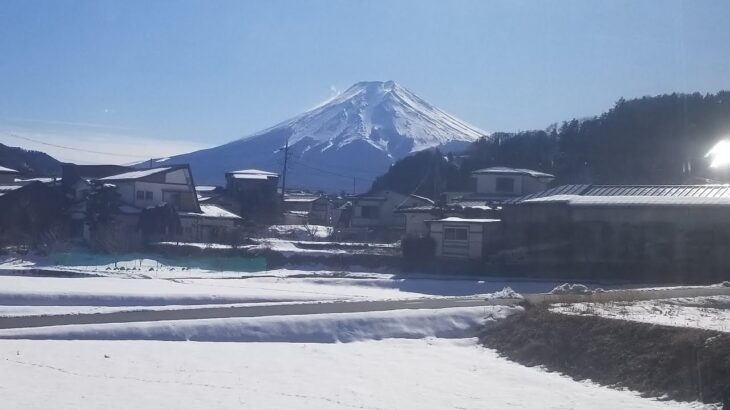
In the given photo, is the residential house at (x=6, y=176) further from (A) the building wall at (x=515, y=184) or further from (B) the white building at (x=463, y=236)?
(B) the white building at (x=463, y=236)

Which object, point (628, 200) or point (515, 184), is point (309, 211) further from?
point (628, 200)

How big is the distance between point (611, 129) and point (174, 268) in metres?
42.1

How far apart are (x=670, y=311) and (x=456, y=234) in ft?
64.9

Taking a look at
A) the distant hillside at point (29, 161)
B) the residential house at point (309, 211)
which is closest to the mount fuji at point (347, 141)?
the distant hillside at point (29, 161)

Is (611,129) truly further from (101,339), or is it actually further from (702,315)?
(101,339)

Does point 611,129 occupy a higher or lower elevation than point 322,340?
higher

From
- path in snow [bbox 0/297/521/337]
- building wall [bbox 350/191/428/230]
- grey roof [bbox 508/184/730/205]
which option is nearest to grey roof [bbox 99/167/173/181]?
building wall [bbox 350/191/428/230]

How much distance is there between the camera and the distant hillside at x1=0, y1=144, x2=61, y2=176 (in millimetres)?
77238

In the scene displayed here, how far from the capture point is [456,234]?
38.3m

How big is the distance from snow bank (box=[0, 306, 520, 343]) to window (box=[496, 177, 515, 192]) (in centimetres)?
3282

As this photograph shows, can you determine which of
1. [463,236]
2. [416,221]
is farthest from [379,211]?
[463,236]

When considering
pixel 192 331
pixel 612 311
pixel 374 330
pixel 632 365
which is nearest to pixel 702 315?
pixel 612 311

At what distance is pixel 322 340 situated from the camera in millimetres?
17891

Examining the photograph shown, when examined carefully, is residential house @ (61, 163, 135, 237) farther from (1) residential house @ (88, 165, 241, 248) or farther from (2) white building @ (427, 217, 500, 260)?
(2) white building @ (427, 217, 500, 260)
